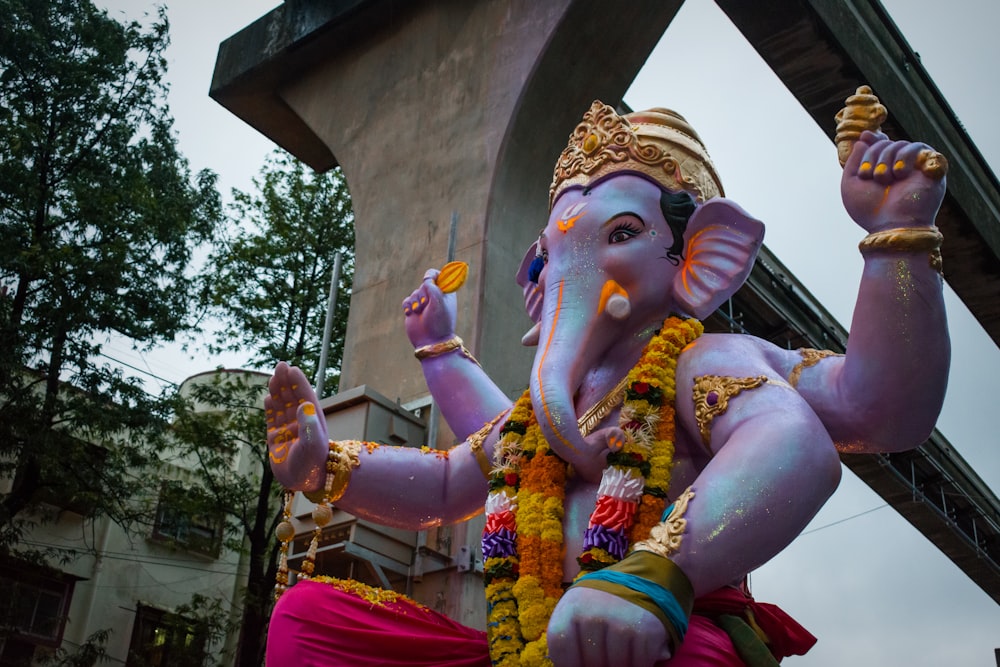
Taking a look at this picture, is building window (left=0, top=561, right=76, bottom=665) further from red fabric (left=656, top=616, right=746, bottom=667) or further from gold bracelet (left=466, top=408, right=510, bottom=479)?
red fabric (left=656, top=616, right=746, bottom=667)

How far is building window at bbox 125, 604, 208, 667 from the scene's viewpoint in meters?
13.0

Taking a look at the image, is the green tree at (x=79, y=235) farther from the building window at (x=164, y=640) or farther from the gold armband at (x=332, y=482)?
the gold armband at (x=332, y=482)

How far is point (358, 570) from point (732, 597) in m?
2.66

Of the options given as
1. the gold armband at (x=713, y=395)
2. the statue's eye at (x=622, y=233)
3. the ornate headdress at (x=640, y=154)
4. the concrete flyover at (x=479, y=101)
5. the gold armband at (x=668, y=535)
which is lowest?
the gold armband at (x=668, y=535)

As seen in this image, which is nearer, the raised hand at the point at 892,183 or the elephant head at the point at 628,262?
the raised hand at the point at 892,183

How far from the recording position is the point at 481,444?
325 cm

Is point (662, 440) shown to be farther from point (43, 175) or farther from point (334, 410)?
point (43, 175)

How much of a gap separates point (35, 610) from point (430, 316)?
1108 centimetres

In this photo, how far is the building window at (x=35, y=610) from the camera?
12.4 m

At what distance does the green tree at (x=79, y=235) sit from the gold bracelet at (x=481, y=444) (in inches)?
255

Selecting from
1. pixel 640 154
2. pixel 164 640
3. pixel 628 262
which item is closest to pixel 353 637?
pixel 628 262

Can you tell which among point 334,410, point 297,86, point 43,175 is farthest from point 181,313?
point 334,410

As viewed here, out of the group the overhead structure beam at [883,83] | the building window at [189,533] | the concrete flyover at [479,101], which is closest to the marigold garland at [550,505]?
the concrete flyover at [479,101]

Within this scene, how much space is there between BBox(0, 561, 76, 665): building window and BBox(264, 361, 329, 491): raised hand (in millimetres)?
9418
